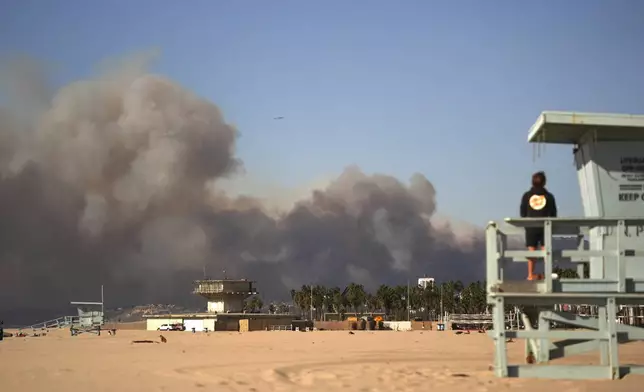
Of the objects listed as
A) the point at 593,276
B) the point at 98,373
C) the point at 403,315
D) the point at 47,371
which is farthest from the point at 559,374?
the point at 403,315

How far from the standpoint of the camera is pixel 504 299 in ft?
39.3

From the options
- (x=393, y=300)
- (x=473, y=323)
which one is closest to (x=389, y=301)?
(x=393, y=300)

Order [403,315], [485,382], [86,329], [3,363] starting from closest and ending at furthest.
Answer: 1. [485,382]
2. [3,363]
3. [86,329]
4. [403,315]

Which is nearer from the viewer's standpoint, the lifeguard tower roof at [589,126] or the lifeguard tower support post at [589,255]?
the lifeguard tower support post at [589,255]

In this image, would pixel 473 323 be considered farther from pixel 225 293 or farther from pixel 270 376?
pixel 270 376

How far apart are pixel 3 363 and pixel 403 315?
14601 centimetres

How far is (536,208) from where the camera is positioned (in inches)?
502

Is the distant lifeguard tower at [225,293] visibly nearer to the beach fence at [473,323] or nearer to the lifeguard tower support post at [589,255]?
the beach fence at [473,323]

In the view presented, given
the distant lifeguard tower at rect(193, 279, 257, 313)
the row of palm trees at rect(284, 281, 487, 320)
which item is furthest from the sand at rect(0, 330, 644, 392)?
the row of palm trees at rect(284, 281, 487, 320)

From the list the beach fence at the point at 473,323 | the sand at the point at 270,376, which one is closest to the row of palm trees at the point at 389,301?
the beach fence at the point at 473,323

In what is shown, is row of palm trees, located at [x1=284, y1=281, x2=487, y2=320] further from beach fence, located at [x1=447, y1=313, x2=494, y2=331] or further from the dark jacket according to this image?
the dark jacket

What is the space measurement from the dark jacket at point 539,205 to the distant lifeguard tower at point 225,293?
102 metres

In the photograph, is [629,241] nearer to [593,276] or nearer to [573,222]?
[593,276]

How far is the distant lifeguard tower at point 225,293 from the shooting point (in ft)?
371
